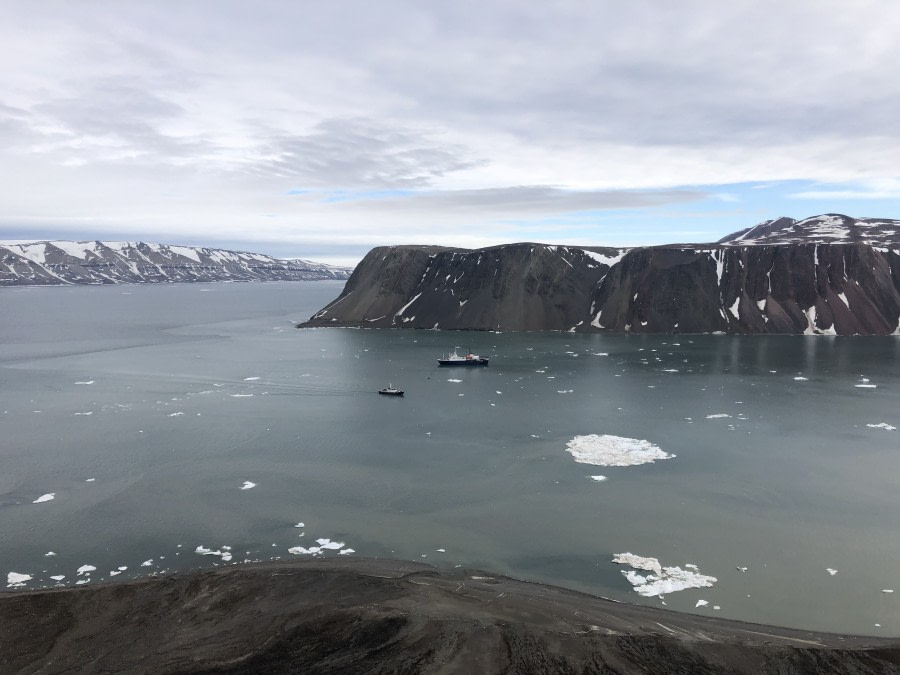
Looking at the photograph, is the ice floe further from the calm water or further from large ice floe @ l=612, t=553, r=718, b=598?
large ice floe @ l=612, t=553, r=718, b=598

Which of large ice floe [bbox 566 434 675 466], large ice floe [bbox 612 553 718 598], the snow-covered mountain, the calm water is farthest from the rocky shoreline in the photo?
the snow-covered mountain

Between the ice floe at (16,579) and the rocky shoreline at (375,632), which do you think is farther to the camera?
the ice floe at (16,579)

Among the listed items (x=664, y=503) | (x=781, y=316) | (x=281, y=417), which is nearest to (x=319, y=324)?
(x=281, y=417)

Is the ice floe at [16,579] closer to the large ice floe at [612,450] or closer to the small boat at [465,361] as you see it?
the large ice floe at [612,450]

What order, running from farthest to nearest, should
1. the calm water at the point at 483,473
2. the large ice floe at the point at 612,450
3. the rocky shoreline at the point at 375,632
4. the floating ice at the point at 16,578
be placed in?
the large ice floe at the point at 612,450
the calm water at the point at 483,473
the floating ice at the point at 16,578
the rocky shoreline at the point at 375,632

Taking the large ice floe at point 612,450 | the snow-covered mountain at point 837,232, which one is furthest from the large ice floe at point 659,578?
the snow-covered mountain at point 837,232

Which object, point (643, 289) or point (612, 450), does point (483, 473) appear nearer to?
point (612, 450)
